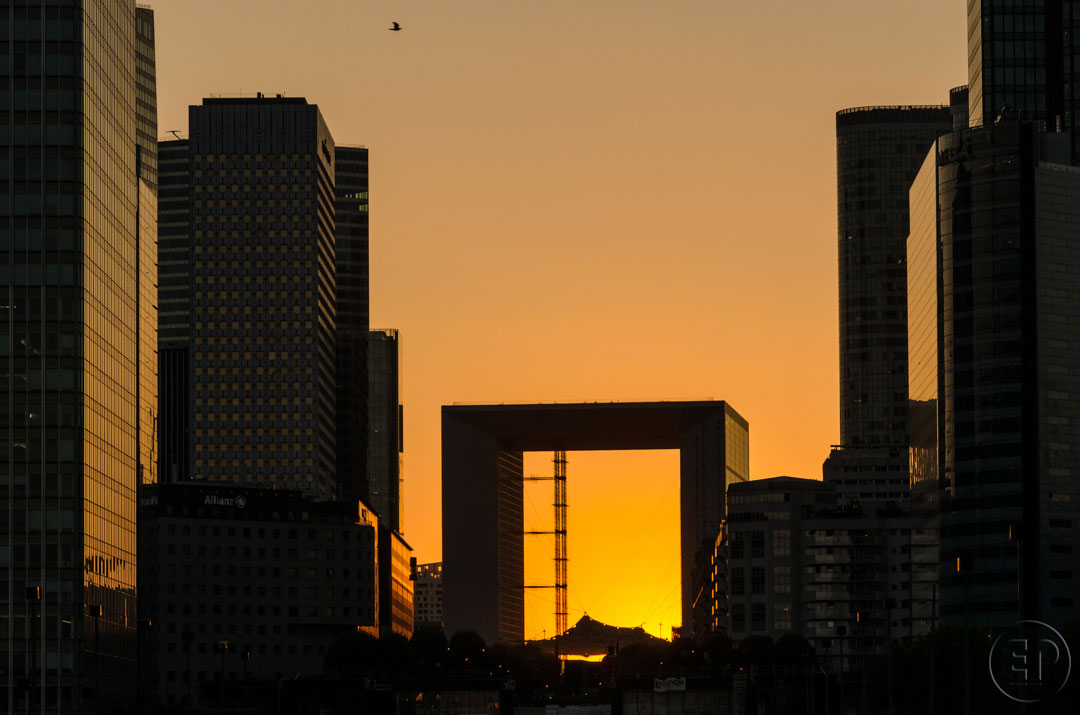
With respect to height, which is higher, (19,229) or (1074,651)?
(19,229)

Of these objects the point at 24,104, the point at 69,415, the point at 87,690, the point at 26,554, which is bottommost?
the point at 87,690

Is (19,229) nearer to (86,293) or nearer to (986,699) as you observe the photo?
(86,293)

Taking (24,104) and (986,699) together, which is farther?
(24,104)

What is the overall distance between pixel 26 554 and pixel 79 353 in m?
20.4

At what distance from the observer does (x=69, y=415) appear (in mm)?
198250

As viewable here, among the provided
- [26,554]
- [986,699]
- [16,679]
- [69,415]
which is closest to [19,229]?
[69,415]

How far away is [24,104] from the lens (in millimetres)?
199625

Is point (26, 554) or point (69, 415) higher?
point (69, 415)

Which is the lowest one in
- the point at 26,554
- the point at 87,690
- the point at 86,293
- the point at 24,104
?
the point at 87,690

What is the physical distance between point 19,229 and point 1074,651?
10807cm

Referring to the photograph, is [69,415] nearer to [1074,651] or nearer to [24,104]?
[24,104]

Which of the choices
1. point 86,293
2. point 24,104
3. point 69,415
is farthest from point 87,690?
point 24,104

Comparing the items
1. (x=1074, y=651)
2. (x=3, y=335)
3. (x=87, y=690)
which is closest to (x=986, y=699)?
(x=1074, y=651)

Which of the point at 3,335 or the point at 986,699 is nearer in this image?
the point at 986,699
